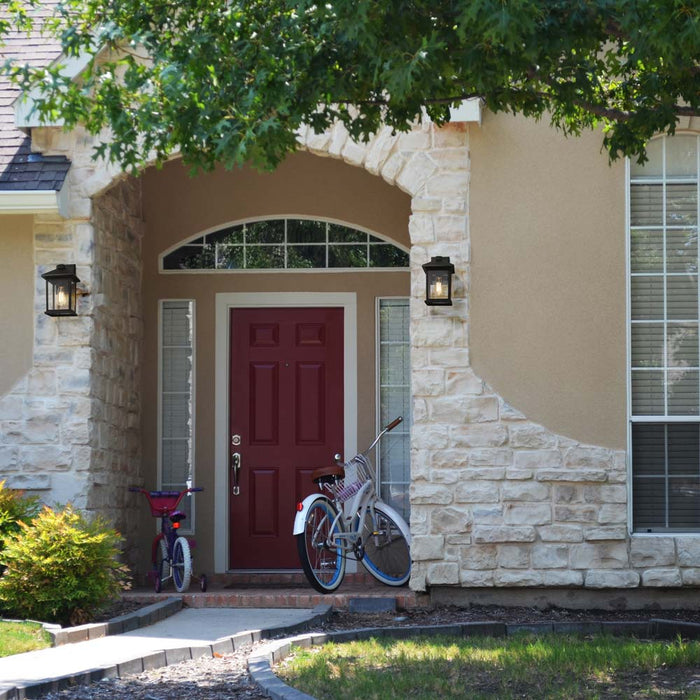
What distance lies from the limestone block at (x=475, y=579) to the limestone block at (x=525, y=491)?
0.56 m

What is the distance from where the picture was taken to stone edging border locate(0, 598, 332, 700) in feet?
19.0

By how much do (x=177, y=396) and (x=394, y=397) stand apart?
1.95m

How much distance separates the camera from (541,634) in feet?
24.8

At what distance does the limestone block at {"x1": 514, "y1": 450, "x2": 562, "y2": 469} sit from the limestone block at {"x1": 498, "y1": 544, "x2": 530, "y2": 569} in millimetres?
580

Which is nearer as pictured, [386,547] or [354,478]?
[354,478]

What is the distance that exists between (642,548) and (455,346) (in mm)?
1966

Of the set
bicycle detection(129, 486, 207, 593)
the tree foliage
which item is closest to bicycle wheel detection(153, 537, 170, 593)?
bicycle detection(129, 486, 207, 593)

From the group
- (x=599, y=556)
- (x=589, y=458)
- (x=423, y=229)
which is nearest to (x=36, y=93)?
(x=423, y=229)

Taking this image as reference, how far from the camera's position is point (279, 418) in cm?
1073

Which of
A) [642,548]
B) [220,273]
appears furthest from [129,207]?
[642,548]

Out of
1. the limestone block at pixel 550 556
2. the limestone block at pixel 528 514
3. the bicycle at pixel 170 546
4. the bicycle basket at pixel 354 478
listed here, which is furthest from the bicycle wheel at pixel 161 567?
the limestone block at pixel 550 556

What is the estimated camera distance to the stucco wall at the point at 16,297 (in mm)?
9211

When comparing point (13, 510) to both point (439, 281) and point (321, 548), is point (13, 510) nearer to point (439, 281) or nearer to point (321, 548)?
point (321, 548)

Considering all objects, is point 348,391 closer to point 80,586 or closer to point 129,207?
point 129,207
